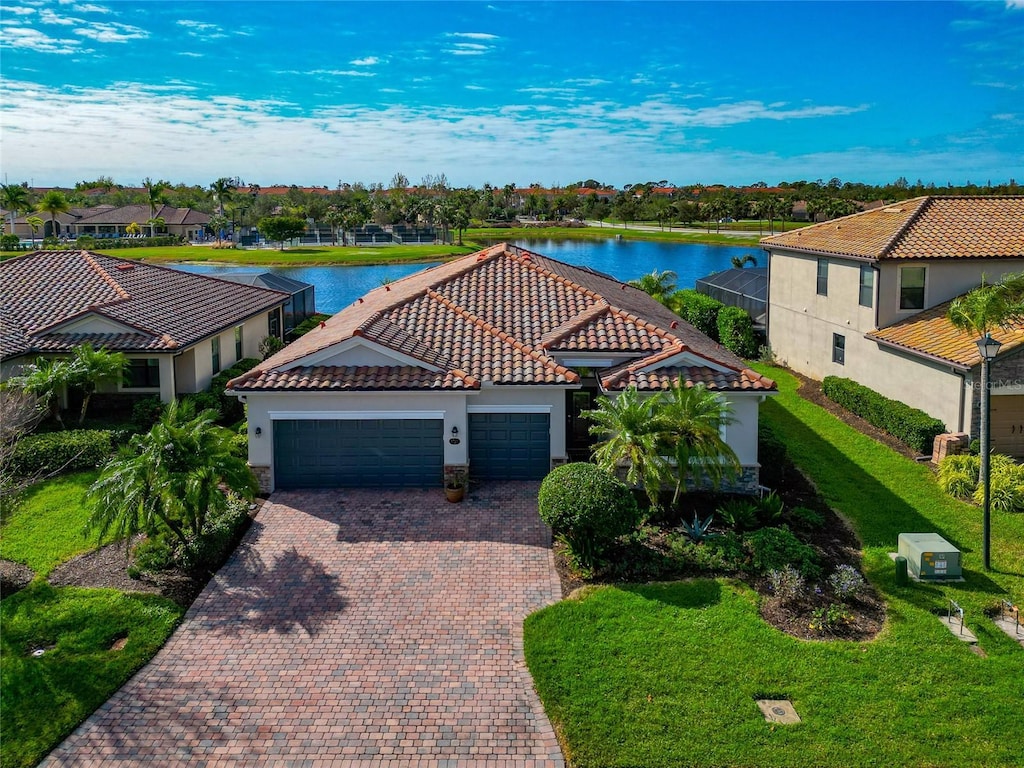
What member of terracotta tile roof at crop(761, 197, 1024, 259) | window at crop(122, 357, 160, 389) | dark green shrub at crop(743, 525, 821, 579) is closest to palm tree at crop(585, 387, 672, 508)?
dark green shrub at crop(743, 525, 821, 579)

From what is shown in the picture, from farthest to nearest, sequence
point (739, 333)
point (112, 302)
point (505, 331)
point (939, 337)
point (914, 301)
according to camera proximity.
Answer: point (739, 333) → point (112, 302) → point (914, 301) → point (939, 337) → point (505, 331)

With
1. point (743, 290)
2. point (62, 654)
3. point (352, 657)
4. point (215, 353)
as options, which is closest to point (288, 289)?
point (215, 353)

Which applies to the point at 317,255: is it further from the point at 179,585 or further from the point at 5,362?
the point at 179,585

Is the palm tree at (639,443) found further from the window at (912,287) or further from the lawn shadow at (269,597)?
the window at (912,287)

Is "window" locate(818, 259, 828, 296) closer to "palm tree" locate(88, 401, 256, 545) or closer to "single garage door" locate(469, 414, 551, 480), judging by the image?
"single garage door" locate(469, 414, 551, 480)

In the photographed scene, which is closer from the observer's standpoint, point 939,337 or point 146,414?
point 939,337

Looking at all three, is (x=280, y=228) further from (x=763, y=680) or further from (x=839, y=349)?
(x=763, y=680)
